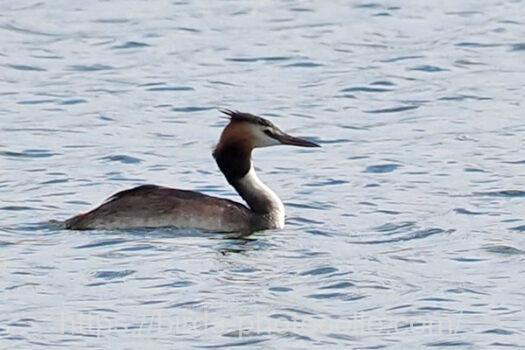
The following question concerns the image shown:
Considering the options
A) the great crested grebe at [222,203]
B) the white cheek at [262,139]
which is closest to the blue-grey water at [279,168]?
the great crested grebe at [222,203]

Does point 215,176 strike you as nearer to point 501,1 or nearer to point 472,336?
point 472,336

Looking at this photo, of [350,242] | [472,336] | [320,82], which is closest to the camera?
[472,336]

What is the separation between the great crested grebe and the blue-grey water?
0.12 metres

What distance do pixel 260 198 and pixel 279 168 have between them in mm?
2315

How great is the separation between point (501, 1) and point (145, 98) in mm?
7022

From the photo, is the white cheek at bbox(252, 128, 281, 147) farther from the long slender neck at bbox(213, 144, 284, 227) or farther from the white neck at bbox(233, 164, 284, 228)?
the white neck at bbox(233, 164, 284, 228)

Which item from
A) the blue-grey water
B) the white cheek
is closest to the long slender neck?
the white cheek

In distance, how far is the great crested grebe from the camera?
16.3 metres

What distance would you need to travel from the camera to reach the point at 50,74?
23078 millimetres

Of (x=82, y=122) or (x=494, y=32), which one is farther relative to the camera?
(x=494, y=32)

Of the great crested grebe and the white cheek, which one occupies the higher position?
the white cheek

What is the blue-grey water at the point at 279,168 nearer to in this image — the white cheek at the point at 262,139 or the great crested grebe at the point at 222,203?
the great crested grebe at the point at 222,203

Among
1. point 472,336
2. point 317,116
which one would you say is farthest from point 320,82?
point 472,336

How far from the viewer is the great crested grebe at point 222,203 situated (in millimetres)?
16266
